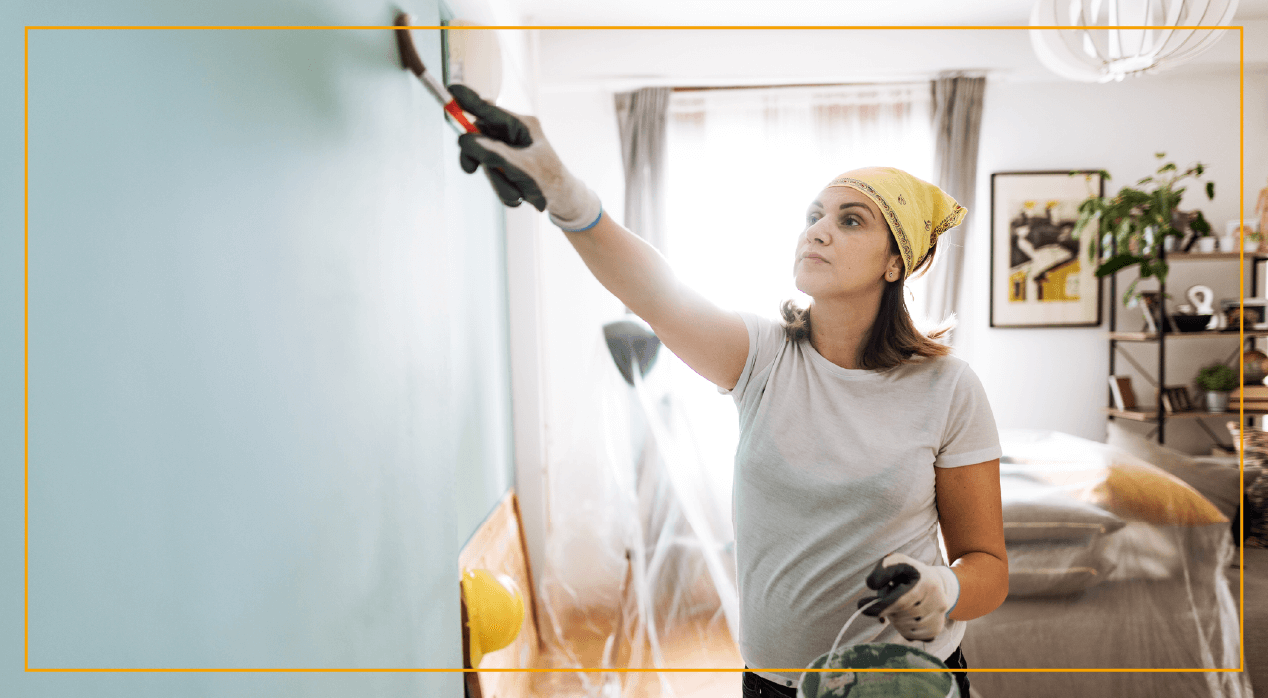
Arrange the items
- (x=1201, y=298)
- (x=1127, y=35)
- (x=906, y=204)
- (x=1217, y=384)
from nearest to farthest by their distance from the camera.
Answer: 1. (x=906, y=204)
2. (x=1127, y=35)
3. (x=1217, y=384)
4. (x=1201, y=298)

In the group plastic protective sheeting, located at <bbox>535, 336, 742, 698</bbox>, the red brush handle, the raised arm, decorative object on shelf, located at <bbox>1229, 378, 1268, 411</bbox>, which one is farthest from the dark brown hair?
decorative object on shelf, located at <bbox>1229, 378, 1268, 411</bbox>

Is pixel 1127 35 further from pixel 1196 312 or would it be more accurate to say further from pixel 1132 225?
pixel 1196 312

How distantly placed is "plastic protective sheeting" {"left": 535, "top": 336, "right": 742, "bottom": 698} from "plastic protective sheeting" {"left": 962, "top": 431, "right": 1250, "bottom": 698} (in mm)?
657

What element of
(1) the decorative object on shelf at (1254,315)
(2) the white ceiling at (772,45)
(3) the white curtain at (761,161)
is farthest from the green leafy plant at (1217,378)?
(2) the white ceiling at (772,45)

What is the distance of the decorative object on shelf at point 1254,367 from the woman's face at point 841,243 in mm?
1892

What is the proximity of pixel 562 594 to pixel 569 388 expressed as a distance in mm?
752

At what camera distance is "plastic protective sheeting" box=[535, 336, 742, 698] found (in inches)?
66.6

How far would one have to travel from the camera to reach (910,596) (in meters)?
0.61

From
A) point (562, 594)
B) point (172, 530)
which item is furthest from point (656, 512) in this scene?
point (172, 530)

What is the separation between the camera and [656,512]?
1775 mm

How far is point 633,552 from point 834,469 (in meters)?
1.18

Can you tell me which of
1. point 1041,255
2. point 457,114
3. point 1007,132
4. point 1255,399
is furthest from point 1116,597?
point 457,114

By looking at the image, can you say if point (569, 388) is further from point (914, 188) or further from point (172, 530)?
point (172, 530)

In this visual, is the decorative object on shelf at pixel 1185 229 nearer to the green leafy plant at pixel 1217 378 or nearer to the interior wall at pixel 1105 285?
the interior wall at pixel 1105 285
